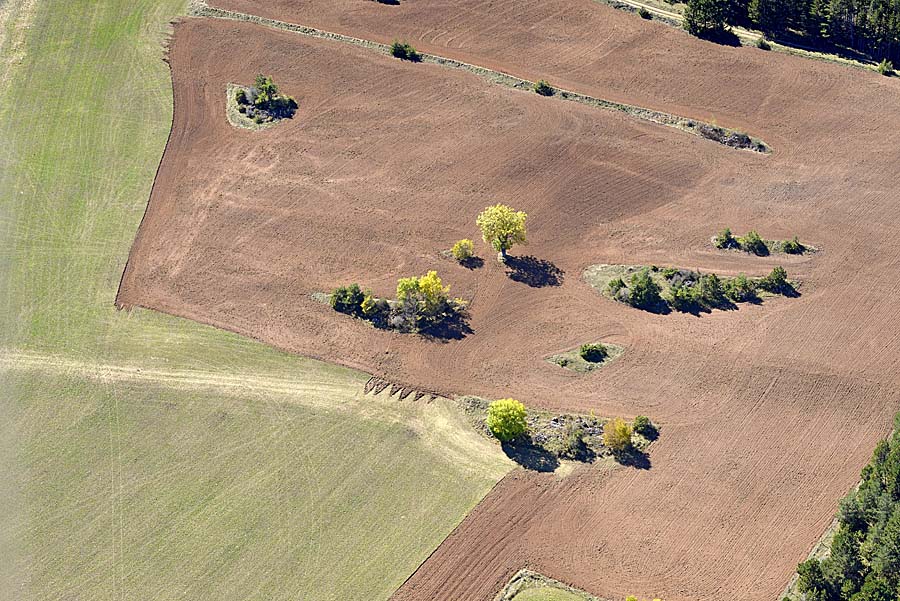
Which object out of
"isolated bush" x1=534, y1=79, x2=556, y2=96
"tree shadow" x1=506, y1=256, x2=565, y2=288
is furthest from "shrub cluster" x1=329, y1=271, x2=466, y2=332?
"isolated bush" x1=534, y1=79, x2=556, y2=96

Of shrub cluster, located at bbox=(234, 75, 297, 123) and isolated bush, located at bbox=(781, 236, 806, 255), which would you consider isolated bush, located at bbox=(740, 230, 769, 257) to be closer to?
isolated bush, located at bbox=(781, 236, 806, 255)

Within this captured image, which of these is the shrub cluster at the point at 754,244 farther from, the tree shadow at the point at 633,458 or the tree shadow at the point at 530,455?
the tree shadow at the point at 530,455

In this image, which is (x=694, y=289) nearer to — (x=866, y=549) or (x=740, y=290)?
(x=740, y=290)

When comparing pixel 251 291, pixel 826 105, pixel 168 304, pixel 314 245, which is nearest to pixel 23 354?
pixel 168 304

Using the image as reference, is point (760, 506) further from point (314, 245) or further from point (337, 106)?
point (337, 106)

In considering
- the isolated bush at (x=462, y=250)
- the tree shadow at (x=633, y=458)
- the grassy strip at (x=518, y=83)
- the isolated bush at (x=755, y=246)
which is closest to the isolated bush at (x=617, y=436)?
the tree shadow at (x=633, y=458)
